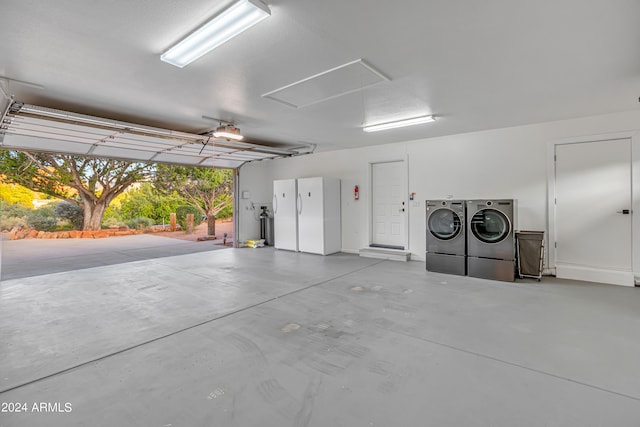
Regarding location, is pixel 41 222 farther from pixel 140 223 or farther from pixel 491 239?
pixel 491 239

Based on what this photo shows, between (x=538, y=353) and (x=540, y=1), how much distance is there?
2.60 m

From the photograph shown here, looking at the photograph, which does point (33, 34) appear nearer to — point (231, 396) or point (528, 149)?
point (231, 396)

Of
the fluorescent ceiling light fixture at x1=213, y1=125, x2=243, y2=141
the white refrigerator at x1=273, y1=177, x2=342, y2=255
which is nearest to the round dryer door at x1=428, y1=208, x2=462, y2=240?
the white refrigerator at x1=273, y1=177, x2=342, y2=255

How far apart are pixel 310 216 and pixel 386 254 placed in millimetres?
2043

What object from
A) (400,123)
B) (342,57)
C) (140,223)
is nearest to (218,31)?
(342,57)

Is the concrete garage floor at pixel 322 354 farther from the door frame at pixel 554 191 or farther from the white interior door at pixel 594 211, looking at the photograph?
the door frame at pixel 554 191

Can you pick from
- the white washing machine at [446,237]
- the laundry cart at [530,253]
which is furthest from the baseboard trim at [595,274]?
the white washing machine at [446,237]

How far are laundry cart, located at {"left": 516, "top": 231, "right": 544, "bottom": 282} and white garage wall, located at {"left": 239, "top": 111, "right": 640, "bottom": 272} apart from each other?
48 centimetres

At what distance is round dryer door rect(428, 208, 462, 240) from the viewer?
502 cm

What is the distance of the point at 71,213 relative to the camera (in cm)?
1243

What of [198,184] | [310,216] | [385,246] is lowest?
A: [385,246]

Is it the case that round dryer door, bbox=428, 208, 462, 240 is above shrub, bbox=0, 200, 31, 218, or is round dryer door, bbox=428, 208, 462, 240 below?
below

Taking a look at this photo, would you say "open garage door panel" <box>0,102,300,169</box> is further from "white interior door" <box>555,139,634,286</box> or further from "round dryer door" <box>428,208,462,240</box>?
"white interior door" <box>555,139,634,286</box>

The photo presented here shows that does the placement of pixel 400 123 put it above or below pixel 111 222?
above
